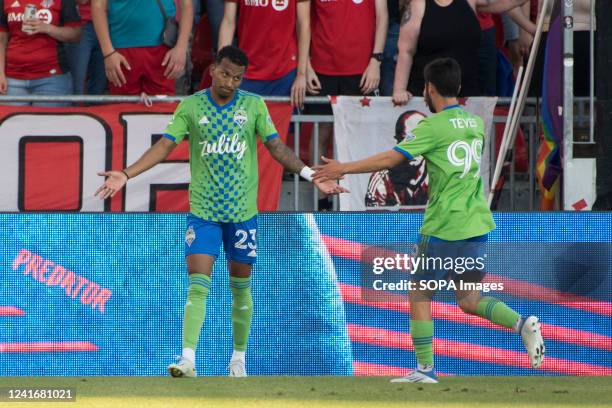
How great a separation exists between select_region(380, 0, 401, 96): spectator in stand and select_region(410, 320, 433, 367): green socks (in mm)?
3824

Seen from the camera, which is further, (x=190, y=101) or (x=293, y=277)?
(x=293, y=277)

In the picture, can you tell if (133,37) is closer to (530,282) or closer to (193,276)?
(193,276)

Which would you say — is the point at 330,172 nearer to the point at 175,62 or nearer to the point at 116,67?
the point at 175,62

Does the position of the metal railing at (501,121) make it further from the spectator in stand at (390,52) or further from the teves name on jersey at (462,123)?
the teves name on jersey at (462,123)

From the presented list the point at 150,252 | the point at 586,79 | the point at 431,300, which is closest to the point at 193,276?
the point at 150,252

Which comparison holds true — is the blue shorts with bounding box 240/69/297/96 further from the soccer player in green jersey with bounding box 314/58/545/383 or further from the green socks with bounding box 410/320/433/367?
the green socks with bounding box 410/320/433/367

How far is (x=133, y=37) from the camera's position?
39.4ft

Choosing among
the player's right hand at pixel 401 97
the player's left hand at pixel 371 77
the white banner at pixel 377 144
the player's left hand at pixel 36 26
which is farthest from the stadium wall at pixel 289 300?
the player's left hand at pixel 36 26

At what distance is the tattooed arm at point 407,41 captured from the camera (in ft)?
38.1

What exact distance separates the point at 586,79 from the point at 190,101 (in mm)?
3848

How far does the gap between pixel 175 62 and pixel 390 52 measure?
6.84 ft

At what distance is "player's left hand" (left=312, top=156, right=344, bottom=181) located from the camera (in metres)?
9.00

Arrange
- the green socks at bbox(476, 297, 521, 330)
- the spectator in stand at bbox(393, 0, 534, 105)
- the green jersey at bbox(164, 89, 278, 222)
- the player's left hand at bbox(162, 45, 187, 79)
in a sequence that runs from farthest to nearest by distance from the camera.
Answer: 1. the player's left hand at bbox(162, 45, 187, 79)
2. the spectator in stand at bbox(393, 0, 534, 105)
3. the green jersey at bbox(164, 89, 278, 222)
4. the green socks at bbox(476, 297, 521, 330)

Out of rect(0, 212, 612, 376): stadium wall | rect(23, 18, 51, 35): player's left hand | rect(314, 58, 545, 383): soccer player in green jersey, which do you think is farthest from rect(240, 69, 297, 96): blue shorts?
rect(314, 58, 545, 383): soccer player in green jersey
